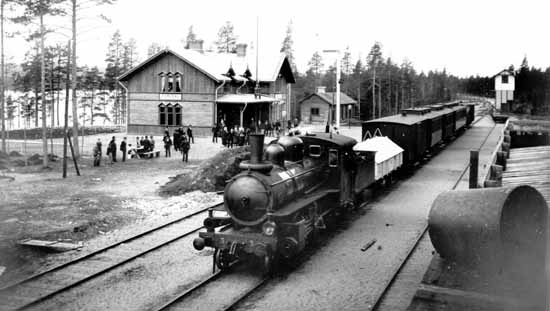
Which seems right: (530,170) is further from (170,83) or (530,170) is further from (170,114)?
(170,83)

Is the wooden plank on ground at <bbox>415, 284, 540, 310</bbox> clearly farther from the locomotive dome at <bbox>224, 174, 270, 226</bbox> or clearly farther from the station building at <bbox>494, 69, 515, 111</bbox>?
the station building at <bbox>494, 69, 515, 111</bbox>

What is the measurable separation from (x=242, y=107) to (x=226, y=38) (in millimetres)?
39039

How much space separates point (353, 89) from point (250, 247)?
62.8 meters

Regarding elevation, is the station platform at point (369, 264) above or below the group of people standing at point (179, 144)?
below

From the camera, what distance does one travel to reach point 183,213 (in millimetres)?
16609

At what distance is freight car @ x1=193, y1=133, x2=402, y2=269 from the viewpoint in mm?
10633

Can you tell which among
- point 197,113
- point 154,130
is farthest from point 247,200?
point 154,130

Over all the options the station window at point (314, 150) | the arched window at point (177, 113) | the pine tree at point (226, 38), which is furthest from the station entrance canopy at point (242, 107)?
the pine tree at point (226, 38)

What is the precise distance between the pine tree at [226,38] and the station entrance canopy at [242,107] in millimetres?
34023

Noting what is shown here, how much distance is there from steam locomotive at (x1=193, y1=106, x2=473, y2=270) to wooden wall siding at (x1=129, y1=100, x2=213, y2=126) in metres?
24.5

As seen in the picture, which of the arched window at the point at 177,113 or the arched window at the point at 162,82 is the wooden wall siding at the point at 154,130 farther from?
the arched window at the point at 162,82

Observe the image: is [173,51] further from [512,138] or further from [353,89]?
[353,89]

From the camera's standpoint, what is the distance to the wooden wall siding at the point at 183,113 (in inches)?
1537

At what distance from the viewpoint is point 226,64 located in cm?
4250
